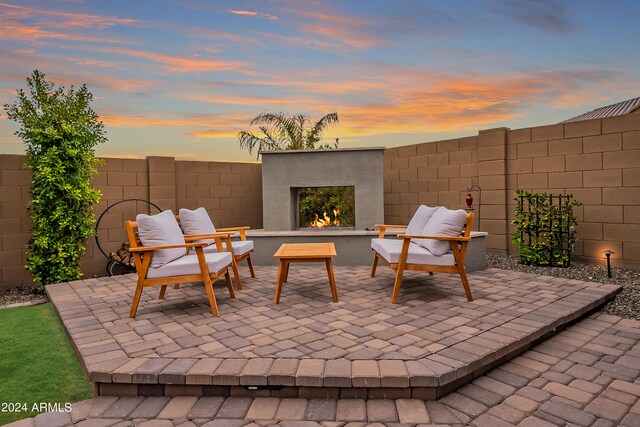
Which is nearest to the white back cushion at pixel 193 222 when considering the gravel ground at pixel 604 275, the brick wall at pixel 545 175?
the gravel ground at pixel 604 275

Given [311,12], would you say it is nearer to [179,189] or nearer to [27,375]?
[179,189]

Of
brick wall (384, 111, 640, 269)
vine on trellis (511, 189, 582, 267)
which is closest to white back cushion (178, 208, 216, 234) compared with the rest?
brick wall (384, 111, 640, 269)

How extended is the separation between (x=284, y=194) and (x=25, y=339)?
370cm

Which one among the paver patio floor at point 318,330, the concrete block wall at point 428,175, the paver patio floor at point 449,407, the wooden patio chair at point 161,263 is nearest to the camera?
the paver patio floor at point 449,407

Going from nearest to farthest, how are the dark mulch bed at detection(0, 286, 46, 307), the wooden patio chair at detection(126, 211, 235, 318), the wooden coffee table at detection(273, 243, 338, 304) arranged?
the wooden patio chair at detection(126, 211, 235, 318)
the wooden coffee table at detection(273, 243, 338, 304)
the dark mulch bed at detection(0, 286, 46, 307)

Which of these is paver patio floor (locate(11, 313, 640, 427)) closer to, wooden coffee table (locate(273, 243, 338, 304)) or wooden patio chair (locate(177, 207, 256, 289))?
wooden coffee table (locate(273, 243, 338, 304))

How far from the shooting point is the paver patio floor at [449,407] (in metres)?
1.73

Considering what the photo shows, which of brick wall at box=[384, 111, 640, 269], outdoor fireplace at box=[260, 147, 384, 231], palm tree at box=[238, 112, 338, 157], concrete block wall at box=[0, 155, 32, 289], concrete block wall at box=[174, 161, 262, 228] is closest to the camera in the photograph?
Answer: brick wall at box=[384, 111, 640, 269]

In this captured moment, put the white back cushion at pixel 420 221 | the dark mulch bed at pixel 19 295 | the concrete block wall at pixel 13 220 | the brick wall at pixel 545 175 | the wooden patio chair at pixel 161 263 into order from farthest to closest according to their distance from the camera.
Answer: the concrete block wall at pixel 13 220, the brick wall at pixel 545 175, the dark mulch bed at pixel 19 295, the white back cushion at pixel 420 221, the wooden patio chair at pixel 161 263

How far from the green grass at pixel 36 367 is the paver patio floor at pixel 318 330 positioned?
0.39 ft

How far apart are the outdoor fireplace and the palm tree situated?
1.28 meters

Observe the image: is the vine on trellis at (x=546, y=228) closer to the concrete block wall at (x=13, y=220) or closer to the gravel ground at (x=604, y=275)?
the gravel ground at (x=604, y=275)

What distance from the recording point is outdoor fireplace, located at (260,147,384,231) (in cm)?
575

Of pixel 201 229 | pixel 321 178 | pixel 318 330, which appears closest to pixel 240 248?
pixel 201 229
